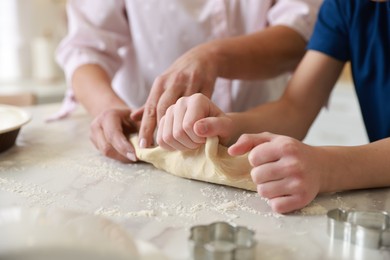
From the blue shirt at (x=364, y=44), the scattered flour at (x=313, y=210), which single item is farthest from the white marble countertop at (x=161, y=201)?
the blue shirt at (x=364, y=44)

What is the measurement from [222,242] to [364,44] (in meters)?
0.59

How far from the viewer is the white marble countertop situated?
1.76 ft

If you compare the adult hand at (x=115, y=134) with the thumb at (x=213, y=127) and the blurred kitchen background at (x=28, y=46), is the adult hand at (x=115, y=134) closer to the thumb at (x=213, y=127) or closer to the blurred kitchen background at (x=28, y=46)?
the thumb at (x=213, y=127)

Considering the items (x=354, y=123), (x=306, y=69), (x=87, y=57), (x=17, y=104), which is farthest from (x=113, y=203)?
(x=354, y=123)

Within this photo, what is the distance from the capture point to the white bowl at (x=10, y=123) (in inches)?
35.2

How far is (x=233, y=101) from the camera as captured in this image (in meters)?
1.25

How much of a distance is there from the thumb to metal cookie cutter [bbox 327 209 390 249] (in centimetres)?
20

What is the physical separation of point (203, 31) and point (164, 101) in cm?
39

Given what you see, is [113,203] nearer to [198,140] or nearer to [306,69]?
[198,140]

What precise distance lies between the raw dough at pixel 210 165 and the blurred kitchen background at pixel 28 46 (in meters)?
1.53

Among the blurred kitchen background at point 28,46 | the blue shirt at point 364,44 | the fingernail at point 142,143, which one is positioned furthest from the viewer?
the blurred kitchen background at point 28,46

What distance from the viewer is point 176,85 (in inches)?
33.9

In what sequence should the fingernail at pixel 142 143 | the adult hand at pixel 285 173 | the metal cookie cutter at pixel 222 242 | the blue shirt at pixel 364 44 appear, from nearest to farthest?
the metal cookie cutter at pixel 222 242, the adult hand at pixel 285 173, the fingernail at pixel 142 143, the blue shirt at pixel 364 44

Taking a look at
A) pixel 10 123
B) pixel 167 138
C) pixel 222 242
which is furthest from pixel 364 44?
pixel 10 123
